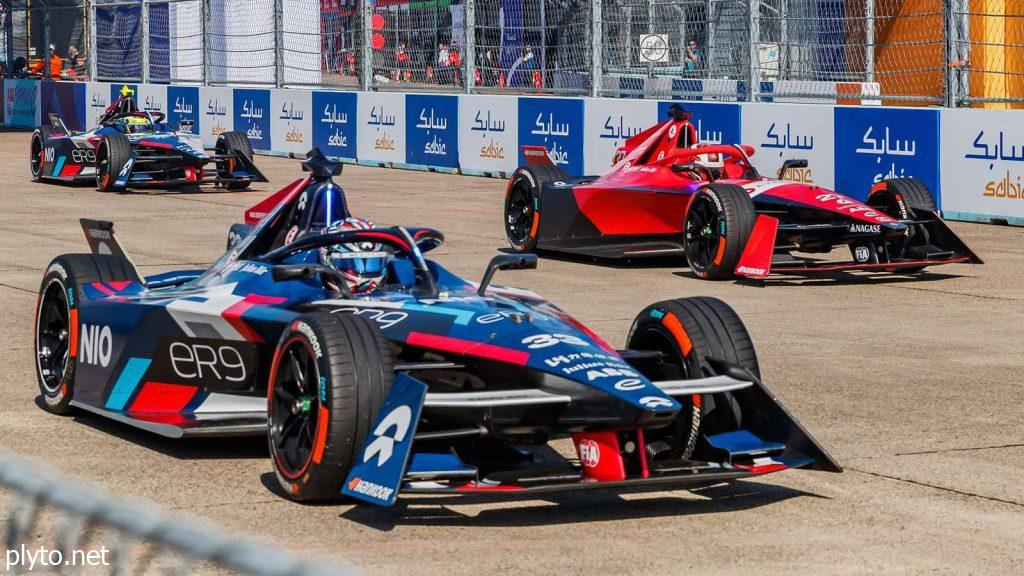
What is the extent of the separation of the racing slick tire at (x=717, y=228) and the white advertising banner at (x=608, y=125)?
726 cm

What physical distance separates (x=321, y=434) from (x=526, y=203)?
9347 mm

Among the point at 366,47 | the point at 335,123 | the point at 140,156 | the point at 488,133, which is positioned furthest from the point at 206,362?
the point at 335,123

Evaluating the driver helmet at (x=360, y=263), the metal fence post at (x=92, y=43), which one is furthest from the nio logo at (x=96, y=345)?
the metal fence post at (x=92, y=43)

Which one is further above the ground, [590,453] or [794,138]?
[794,138]

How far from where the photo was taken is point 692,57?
823 inches

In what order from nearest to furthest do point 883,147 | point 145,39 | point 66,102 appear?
1. point 883,147
2. point 145,39
3. point 66,102

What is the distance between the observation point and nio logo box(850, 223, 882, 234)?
12.3 meters

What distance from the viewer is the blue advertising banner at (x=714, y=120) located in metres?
18.8

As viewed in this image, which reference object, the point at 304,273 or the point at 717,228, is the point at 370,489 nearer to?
the point at 304,273

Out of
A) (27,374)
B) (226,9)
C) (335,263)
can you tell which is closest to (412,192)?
(226,9)

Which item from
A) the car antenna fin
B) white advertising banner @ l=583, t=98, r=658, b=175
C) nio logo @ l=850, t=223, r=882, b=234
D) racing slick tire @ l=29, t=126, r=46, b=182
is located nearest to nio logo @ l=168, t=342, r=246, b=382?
the car antenna fin

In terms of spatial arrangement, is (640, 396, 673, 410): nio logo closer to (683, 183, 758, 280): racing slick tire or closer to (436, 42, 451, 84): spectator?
(683, 183, 758, 280): racing slick tire

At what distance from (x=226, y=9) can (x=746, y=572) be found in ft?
88.2

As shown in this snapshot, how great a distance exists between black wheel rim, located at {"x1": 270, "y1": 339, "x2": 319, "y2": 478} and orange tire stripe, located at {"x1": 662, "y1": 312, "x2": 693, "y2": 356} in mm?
1437
